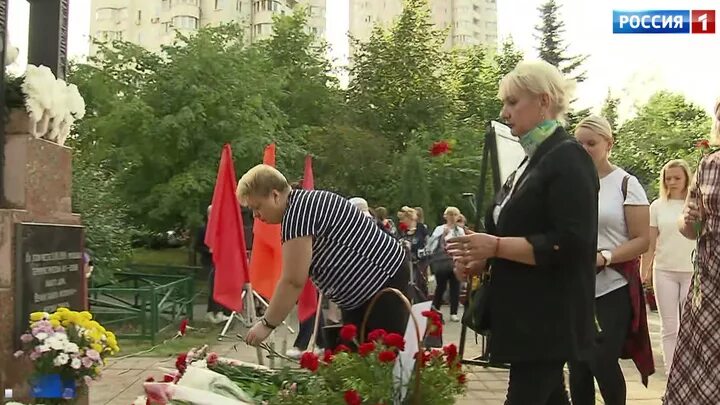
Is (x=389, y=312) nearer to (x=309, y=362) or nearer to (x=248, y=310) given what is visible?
(x=309, y=362)

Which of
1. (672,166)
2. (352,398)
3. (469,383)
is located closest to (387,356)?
(352,398)

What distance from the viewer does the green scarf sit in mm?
3029

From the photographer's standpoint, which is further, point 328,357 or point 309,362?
A: point 328,357

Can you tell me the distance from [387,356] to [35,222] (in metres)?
2.66

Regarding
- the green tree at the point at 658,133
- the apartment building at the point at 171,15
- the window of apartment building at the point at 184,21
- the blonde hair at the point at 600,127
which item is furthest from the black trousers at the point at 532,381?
the window of apartment building at the point at 184,21

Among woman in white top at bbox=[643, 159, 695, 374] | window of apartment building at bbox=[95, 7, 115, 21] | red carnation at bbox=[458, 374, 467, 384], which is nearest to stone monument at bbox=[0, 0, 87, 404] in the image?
red carnation at bbox=[458, 374, 467, 384]

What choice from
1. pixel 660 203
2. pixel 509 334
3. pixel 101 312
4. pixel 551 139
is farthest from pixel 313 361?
pixel 101 312

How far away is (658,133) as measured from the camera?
40.5 meters

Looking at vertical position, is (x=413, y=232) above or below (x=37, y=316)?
above

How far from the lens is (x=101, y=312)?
1141 cm

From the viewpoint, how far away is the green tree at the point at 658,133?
38.0 m

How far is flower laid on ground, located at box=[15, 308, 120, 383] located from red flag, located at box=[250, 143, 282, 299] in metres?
4.91

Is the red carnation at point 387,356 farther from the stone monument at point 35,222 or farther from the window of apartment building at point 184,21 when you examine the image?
the window of apartment building at point 184,21

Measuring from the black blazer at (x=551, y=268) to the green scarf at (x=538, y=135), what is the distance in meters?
0.02
